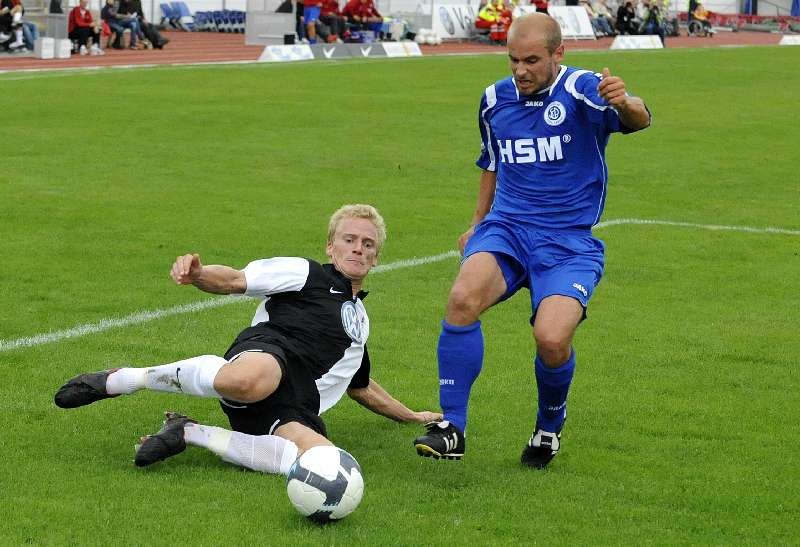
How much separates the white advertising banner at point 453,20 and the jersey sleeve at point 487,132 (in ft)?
124

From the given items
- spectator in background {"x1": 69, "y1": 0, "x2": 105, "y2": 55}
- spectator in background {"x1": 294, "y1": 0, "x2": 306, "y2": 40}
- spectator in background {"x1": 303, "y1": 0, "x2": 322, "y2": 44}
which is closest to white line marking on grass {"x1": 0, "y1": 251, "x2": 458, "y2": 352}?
spectator in background {"x1": 69, "y1": 0, "x2": 105, "y2": 55}

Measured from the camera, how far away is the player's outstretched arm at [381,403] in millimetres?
6547

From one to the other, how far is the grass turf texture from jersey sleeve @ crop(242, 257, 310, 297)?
78 centimetres

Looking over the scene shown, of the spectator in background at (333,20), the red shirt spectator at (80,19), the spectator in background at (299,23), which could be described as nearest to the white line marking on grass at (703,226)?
the red shirt spectator at (80,19)

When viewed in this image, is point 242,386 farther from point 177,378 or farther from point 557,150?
point 557,150

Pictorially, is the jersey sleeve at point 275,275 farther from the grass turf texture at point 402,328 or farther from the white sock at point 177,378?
the grass turf texture at point 402,328

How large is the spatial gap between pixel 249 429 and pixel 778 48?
41.8 meters

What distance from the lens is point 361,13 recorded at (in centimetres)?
3919

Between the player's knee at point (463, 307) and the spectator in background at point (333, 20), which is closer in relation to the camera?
the player's knee at point (463, 307)

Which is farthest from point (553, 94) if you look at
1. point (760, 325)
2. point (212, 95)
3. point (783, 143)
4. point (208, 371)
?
point (212, 95)

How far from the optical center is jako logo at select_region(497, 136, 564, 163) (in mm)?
6375

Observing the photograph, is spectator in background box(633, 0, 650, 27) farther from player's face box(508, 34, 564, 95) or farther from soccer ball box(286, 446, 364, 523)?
soccer ball box(286, 446, 364, 523)

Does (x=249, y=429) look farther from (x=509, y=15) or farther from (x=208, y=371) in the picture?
(x=509, y=15)

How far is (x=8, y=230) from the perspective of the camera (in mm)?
12016
